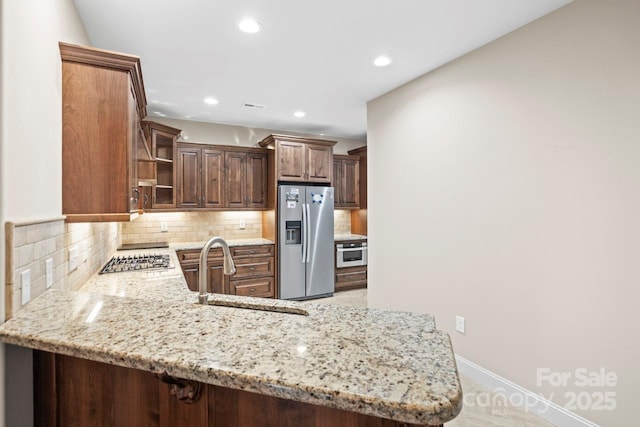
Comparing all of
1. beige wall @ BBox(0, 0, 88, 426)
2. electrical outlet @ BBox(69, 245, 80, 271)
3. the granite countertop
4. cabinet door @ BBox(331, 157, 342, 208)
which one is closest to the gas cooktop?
electrical outlet @ BBox(69, 245, 80, 271)

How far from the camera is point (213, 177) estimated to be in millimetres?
4488

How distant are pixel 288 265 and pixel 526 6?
3.76 meters

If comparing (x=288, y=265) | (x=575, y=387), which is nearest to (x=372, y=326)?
(x=575, y=387)

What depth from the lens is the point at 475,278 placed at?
2.49 metres

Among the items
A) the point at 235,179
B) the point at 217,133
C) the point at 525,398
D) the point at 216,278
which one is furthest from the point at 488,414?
the point at 217,133

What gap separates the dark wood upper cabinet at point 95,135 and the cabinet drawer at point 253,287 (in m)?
2.79

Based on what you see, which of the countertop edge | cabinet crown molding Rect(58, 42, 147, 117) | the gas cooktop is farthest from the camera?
the gas cooktop

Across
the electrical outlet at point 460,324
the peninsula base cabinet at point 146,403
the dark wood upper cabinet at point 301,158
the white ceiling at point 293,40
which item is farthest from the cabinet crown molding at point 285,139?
the peninsula base cabinet at point 146,403

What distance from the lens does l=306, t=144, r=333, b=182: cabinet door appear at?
4.73m

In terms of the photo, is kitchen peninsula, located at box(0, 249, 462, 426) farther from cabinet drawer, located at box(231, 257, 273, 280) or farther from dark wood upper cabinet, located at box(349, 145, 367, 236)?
dark wood upper cabinet, located at box(349, 145, 367, 236)

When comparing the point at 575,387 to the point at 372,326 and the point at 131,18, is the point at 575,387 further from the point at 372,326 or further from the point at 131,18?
the point at 131,18

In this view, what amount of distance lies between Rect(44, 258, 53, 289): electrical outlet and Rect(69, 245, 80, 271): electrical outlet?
36 cm

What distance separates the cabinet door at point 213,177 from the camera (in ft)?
14.5

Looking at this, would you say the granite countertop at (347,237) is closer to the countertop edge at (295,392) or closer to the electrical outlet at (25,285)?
the electrical outlet at (25,285)
